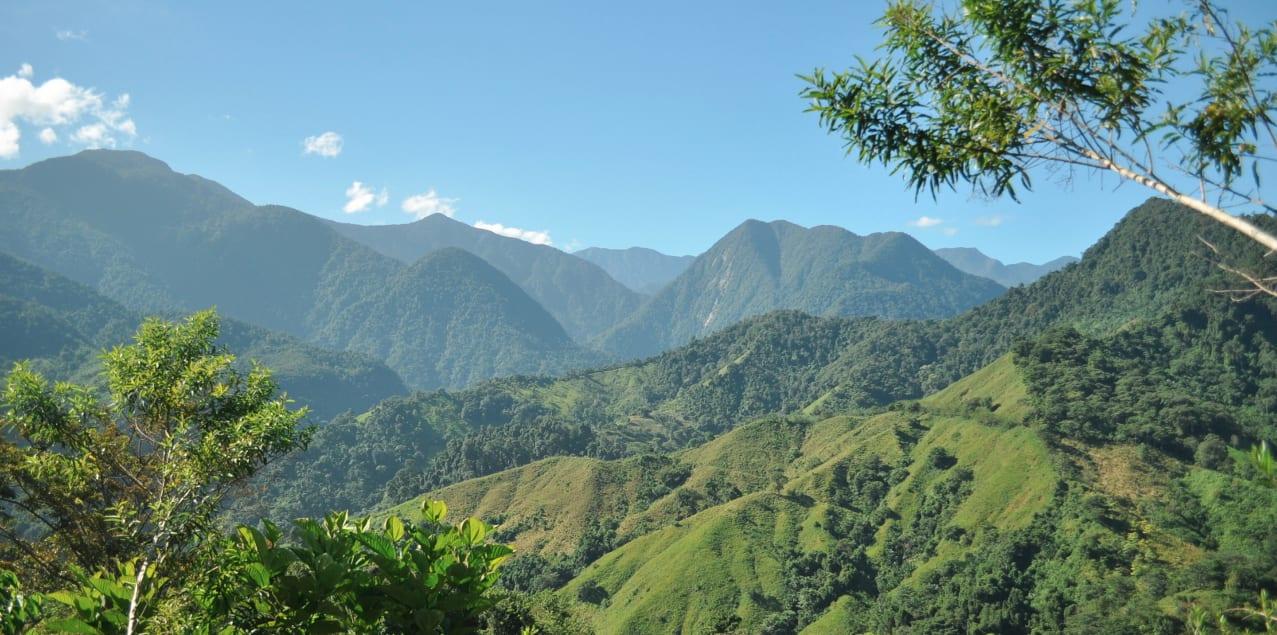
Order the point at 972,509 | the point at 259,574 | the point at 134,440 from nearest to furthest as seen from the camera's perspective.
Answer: the point at 259,574, the point at 134,440, the point at 972,509

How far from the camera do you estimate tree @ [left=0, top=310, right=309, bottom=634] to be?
9.52 metres

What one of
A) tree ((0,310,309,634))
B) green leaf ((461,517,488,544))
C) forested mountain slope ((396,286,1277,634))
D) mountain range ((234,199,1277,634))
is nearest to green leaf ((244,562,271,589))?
green leaf ((461,517,488,544))

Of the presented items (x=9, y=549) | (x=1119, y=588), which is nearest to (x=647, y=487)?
(x=1119, y=588)

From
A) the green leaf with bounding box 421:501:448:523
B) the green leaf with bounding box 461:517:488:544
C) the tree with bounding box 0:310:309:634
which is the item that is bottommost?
the tree with bounding box 0:310:309:634

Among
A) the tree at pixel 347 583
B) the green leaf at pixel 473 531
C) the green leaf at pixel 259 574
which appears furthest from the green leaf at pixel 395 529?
the green leaf at pixel 259 574

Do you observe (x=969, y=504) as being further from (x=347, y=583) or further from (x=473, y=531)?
(x=347, y=583)

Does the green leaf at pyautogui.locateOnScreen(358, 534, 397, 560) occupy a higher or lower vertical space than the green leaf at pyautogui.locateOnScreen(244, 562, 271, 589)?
higher

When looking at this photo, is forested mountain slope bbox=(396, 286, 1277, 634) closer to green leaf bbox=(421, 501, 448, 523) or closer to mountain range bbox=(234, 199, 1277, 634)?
mountain range bbox=(234, 199, 1277, 634)

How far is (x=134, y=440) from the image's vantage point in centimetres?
1124

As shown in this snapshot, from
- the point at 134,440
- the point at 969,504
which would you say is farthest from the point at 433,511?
the point at 969,504

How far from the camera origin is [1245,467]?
3887 mm

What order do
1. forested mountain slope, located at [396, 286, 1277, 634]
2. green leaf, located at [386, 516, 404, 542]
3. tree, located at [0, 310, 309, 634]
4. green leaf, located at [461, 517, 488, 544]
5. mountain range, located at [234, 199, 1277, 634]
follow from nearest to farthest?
1. green leaf, located at [386, 516, 404, 542]
2. green leaf, located at [461, 517, 488, 544]
3. tree, located at [0, 310, 309, 634]
4. forested mountain slope, located at [396, 286, 1277, 634]
5. mountain range, located at [234, 199, 1277, 634]

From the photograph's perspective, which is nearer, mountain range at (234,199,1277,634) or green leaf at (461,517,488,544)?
green leaf at (461,517,488,544)

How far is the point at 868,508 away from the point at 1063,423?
27895 millimetres
